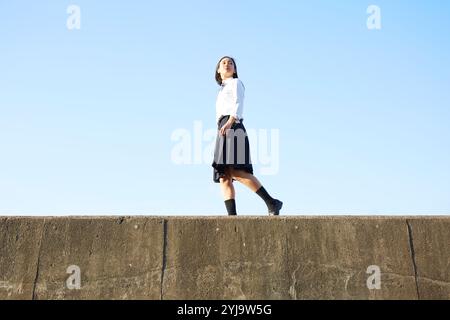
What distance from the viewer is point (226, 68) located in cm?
504

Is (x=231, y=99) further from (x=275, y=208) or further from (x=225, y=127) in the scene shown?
(x=275, y=208)

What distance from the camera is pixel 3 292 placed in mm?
3678

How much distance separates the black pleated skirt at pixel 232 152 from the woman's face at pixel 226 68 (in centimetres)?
70

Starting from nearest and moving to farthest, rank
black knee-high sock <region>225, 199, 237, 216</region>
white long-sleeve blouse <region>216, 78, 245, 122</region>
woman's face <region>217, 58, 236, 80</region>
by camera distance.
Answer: black knee-high sock <region>225, 199, 237, 216</region>, white long-sleeve blouse <region>216, 78, 245, 122</region>, woman's face <region>217, 58, 236, 80</region>

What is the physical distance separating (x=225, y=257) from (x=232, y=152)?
1298 millimetres

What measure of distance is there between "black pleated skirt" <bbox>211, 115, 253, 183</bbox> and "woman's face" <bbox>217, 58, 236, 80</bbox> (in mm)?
698

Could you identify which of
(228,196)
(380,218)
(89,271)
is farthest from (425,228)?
(89,271)

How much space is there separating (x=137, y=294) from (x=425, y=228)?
272cm

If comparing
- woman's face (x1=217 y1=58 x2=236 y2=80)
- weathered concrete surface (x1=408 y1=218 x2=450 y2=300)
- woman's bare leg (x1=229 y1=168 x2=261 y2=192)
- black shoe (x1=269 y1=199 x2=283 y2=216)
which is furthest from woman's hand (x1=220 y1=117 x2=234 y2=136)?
weathered concrete surface (x1=408 y1=218 x2=450 y2=300)

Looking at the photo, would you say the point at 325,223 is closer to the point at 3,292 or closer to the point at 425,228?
the point at 425,228

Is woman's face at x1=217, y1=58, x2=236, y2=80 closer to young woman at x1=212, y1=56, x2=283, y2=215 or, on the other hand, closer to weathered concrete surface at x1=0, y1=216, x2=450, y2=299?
young woman at x1=212, y1=56, x2=283, y2=215

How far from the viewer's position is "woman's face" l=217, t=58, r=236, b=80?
5.04 metres

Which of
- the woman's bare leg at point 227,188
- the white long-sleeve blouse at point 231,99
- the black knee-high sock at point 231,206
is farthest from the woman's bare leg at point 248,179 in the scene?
the white long-sleeve blouse at point 231,99
